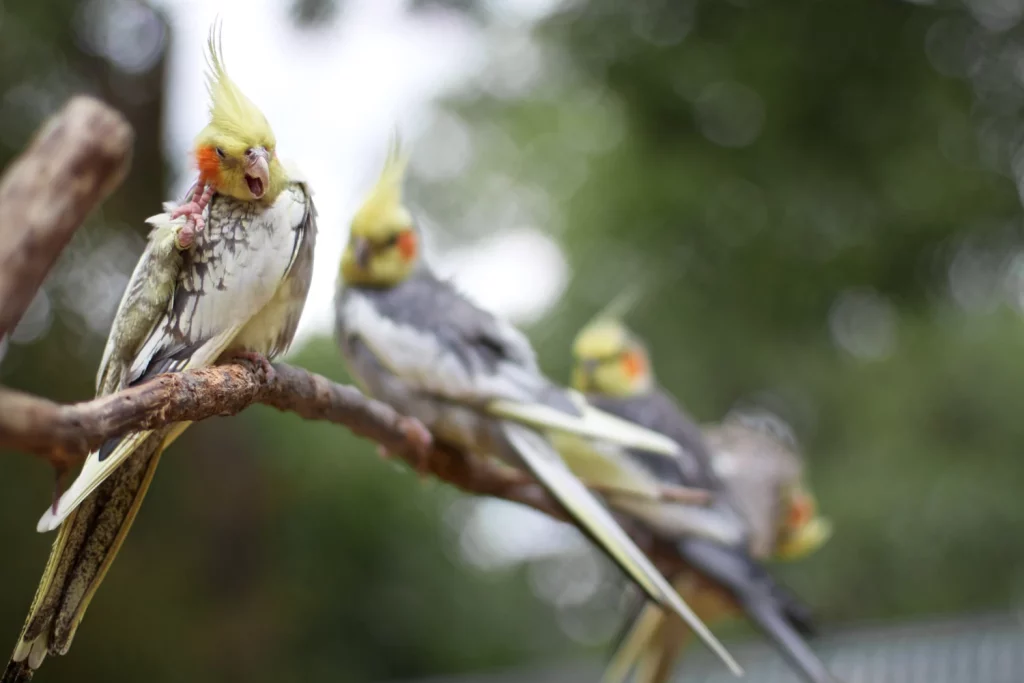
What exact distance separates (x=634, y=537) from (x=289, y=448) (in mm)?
1575

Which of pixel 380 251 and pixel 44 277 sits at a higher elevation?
pixel 44 277

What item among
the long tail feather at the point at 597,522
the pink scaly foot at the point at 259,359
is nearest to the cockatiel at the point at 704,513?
the long tail feather at the point at 597,522

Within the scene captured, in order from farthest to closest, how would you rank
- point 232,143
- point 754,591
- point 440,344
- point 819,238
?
point 819,238 < point 754,591 < point 440,344 < point 232,143

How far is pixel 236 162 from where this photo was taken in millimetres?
864

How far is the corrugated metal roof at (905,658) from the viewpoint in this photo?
7.37ft

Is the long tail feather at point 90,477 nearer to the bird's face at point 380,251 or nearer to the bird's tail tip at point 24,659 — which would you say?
the bird's tail tip at point 24,659

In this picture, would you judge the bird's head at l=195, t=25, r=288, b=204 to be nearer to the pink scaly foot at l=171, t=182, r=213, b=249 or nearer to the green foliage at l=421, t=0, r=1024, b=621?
the pink scaly foot at l=171, t=182, r=213, b=249

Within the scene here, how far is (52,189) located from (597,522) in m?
0.83

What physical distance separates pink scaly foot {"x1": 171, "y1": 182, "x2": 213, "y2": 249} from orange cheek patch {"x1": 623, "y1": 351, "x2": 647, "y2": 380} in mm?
1054

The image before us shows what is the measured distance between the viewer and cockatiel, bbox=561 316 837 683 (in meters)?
1.49

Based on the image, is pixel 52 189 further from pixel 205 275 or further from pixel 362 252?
pixel 362 252

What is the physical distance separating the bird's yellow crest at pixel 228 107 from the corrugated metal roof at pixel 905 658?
1919 millimetres

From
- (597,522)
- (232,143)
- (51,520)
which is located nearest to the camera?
(51,520)

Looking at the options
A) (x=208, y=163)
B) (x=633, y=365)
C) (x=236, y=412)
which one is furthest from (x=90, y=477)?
(x=633, y=365)
